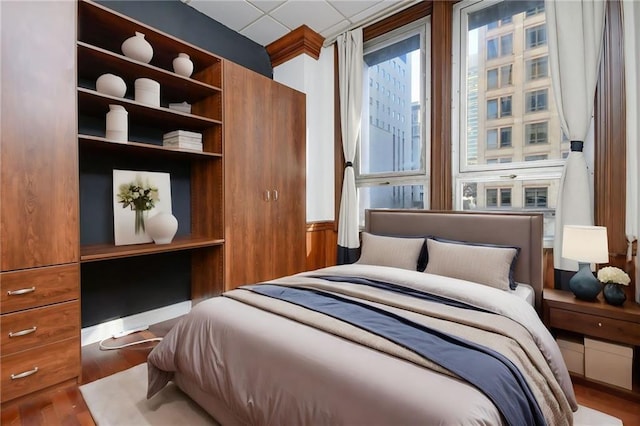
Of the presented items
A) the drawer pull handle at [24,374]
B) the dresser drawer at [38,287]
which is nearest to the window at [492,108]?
the dresser drawer at [38,287]

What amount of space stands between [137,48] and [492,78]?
2915mm

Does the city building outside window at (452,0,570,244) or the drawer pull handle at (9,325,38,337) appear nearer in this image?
the drawer pull handle at (9,325,38,337)

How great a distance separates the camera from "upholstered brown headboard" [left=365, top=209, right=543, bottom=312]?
2.25 meters

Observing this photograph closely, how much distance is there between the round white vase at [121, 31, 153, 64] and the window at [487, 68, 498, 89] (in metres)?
2.83

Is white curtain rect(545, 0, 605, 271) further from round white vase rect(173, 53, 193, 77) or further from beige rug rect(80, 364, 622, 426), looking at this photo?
round white vase rect(173, 53, 193, 77)

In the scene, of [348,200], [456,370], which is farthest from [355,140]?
[456,370]

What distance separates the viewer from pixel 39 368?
1.75 meters

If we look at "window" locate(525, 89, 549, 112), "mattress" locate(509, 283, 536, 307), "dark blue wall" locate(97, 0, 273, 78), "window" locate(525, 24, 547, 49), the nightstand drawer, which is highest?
"dark blue wall" locate(97, 0, 273, 78)

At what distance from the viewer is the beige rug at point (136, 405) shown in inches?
63.4

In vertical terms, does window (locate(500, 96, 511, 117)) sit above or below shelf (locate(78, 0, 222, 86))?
below

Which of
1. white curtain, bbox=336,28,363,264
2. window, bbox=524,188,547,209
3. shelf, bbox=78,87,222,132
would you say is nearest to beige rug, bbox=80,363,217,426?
shelf, bbox=78,87,222,132

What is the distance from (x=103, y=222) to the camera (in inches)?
99.5

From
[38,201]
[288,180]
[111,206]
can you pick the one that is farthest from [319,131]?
[38,201]

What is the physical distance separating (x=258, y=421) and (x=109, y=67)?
2543 mm
